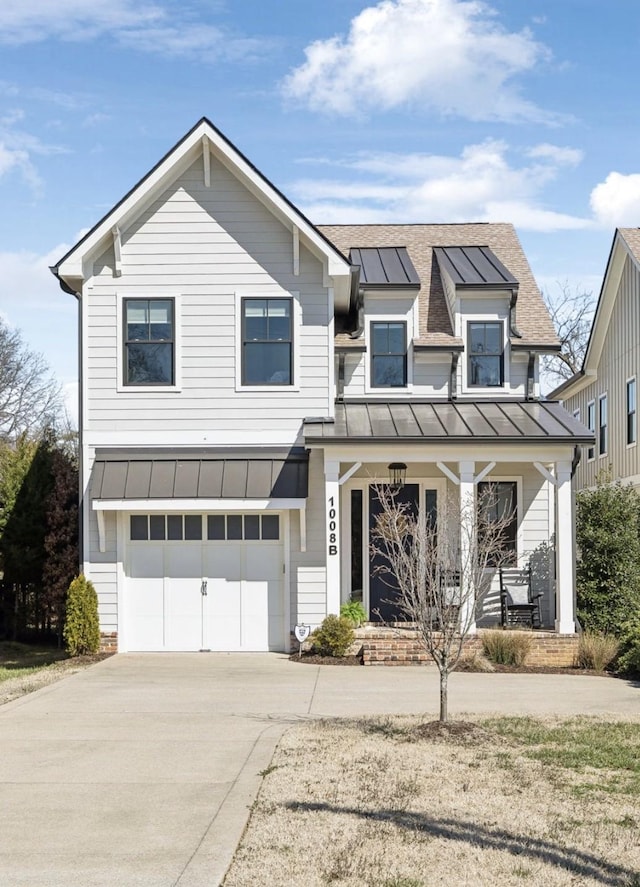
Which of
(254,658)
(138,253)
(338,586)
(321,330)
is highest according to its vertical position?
(138,253)

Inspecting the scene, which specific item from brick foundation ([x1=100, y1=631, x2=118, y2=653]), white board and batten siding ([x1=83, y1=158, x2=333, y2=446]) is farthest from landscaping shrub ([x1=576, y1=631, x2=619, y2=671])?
brick foundation ([x1=100, y1=631, x2=118, y2=653])

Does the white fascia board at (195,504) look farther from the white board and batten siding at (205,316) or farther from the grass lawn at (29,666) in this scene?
the grass lawn at (29,666)

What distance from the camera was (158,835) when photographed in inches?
281

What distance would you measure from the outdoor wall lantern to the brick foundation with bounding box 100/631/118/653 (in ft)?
19.0

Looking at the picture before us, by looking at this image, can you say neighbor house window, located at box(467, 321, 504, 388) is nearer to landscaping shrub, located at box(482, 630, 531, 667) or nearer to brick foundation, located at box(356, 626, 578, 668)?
brick foundation, located at box(356, 626, 578, 668)

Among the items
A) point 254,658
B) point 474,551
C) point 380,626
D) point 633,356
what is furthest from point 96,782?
point 633,356

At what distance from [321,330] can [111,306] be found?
12.3 ft

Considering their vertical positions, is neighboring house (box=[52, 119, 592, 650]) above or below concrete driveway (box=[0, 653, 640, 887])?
above

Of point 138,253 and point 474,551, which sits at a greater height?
point 138,253

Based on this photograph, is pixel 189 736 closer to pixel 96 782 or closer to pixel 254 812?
pixel 96 782

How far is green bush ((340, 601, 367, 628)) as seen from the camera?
1800 centimetres

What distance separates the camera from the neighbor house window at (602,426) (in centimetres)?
2792

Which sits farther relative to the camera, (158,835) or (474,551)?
(474,551)

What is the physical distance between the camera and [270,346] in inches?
726
